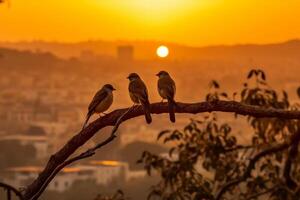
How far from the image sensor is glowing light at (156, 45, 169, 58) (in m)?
36.9

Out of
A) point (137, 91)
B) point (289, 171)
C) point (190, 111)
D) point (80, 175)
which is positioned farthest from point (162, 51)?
point (190, 111)

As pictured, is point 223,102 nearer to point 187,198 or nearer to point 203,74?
point 187,198

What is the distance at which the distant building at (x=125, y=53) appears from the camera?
4003 cm

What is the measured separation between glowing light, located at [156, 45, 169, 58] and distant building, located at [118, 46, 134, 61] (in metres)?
1.58

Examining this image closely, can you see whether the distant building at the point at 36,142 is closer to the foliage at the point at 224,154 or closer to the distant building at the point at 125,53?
the distant building at the point at 125,53

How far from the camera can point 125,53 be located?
4125 centimetres

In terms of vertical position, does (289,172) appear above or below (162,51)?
below

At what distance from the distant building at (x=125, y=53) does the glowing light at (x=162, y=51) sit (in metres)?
1.58

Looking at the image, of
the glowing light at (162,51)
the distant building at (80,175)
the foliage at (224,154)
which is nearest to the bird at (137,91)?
the foliage at (224,154)

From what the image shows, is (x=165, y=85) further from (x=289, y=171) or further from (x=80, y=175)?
(x=80, y=175)

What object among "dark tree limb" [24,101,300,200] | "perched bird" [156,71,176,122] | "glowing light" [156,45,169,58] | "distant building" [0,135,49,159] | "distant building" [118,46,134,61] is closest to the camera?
"dark tree limb" [24,101,300,200]

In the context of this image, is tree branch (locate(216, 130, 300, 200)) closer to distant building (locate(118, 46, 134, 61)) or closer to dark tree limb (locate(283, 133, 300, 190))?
dark tree limb (locate(283, 133, 300, 190))

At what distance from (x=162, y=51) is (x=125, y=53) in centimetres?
328

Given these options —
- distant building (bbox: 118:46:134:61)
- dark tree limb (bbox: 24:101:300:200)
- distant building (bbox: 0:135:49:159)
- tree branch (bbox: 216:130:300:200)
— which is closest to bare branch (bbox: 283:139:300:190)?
tree branch (bbox: 216:130:300:200)
